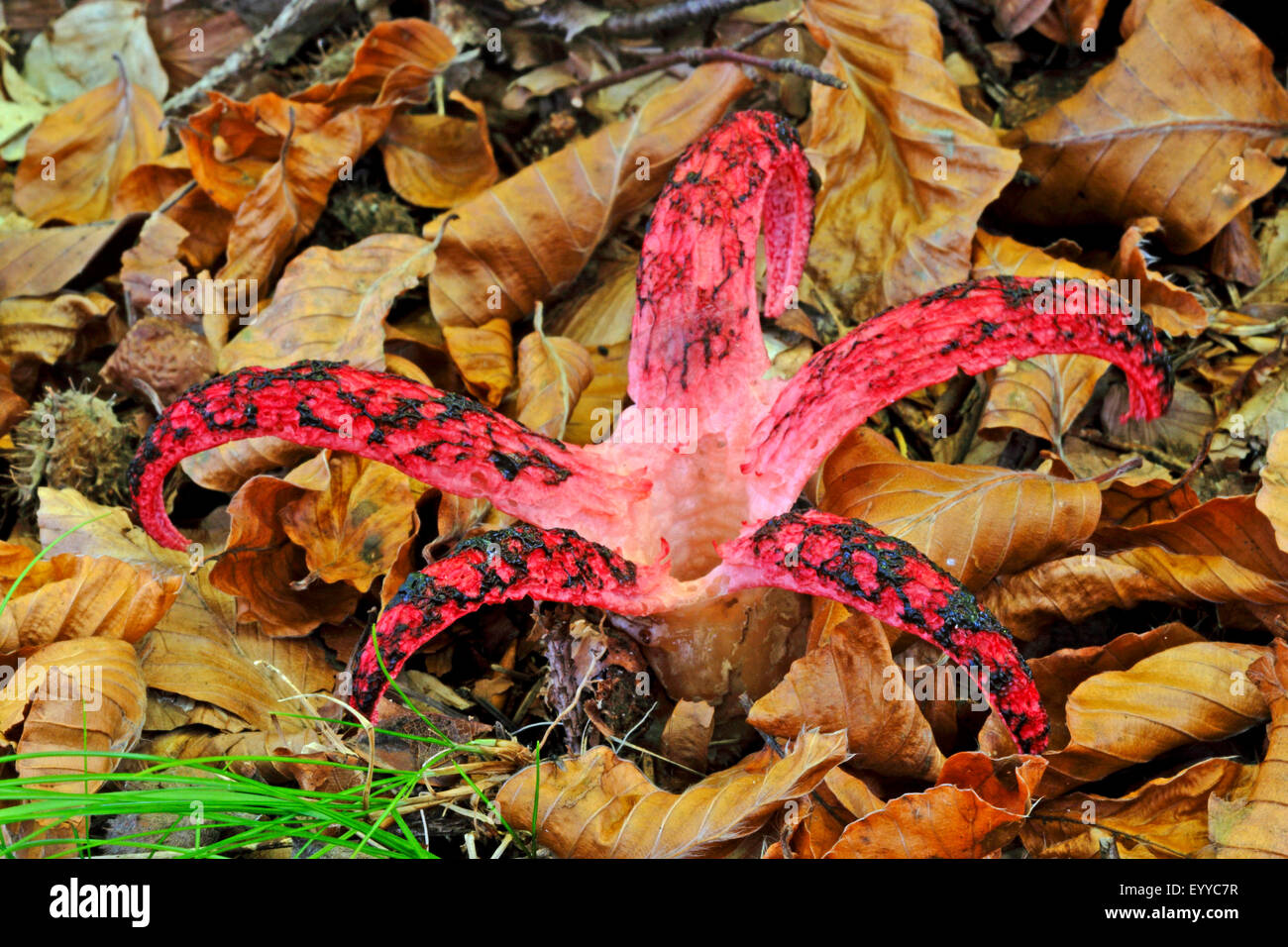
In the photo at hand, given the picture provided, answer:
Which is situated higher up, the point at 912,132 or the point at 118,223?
the point at 912,132

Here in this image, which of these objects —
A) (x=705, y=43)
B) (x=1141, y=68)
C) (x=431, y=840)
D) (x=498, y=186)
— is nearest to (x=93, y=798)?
(x=431, y=840)

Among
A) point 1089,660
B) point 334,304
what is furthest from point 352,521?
point 1089,660

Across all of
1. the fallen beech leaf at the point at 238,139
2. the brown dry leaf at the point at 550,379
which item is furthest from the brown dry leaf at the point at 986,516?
the fallen beech leaf at the point at 238,139

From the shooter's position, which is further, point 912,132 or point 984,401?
point 912,132

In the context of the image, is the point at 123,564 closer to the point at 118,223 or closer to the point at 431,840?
the point at 431,840

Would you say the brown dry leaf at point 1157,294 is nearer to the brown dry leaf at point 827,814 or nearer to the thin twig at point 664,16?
the thin twig at point 664,16

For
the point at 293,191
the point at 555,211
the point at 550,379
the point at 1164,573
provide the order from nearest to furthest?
the point at 1164,573
the point at 550,379
the point at 555,211
the point at 293,191

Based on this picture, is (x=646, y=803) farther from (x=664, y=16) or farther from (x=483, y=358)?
(x=664, y=16)
